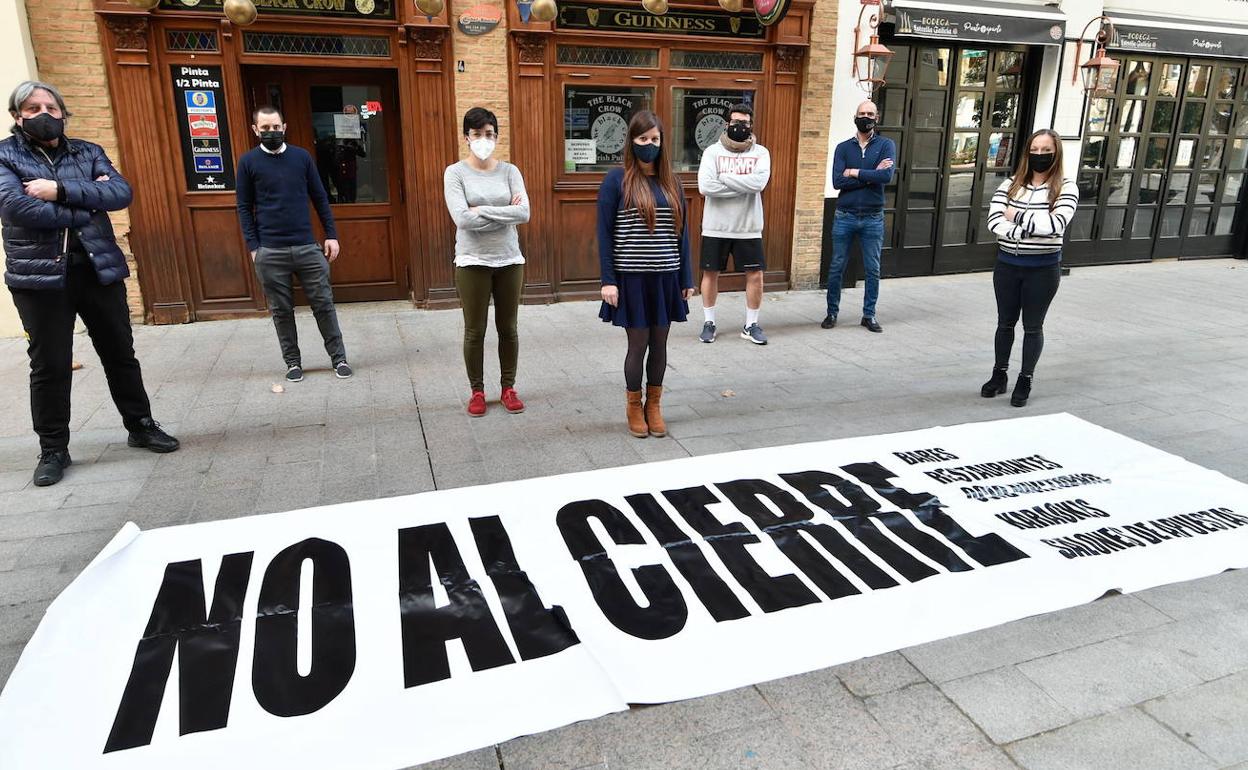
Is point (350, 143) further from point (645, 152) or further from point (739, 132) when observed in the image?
point (645, 152)

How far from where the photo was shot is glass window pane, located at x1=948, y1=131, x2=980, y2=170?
1098 cm

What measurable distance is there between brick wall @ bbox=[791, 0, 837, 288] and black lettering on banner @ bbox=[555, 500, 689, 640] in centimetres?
679

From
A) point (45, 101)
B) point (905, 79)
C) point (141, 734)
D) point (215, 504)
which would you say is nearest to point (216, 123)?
point (45, 101)

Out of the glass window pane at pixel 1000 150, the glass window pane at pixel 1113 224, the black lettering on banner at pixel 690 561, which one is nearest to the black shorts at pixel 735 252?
the black lettering on banner at pixel 690 561

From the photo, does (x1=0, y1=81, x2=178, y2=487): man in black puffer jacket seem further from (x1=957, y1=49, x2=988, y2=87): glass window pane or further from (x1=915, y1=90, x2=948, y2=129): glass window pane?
(x1=957, y1=49, x2=988, y2=87): glass window pane

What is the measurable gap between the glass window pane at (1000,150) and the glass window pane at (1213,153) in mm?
3825

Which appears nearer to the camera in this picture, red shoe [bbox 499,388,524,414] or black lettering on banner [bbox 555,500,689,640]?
black lettering on banner [bbox 555,500,689,640]

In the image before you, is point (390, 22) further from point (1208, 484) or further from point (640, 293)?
point (1208, 484)

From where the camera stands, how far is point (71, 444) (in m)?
5.17

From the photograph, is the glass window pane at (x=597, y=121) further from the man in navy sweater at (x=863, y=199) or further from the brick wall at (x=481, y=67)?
the man in navy sweater at (x=863, y=199)

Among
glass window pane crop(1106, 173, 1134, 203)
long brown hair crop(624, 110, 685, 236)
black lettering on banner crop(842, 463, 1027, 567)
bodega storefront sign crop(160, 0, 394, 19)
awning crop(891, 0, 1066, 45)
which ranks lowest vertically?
black lettering on banner crop(842, 463, 1027, 567)

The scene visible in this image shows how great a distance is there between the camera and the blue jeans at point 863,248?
8312mm

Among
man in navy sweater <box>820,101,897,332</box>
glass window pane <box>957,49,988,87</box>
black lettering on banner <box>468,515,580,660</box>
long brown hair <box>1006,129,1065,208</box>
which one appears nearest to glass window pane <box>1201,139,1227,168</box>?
glass window pane <box>957,49,988,87</box>

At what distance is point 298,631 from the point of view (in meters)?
3.14
